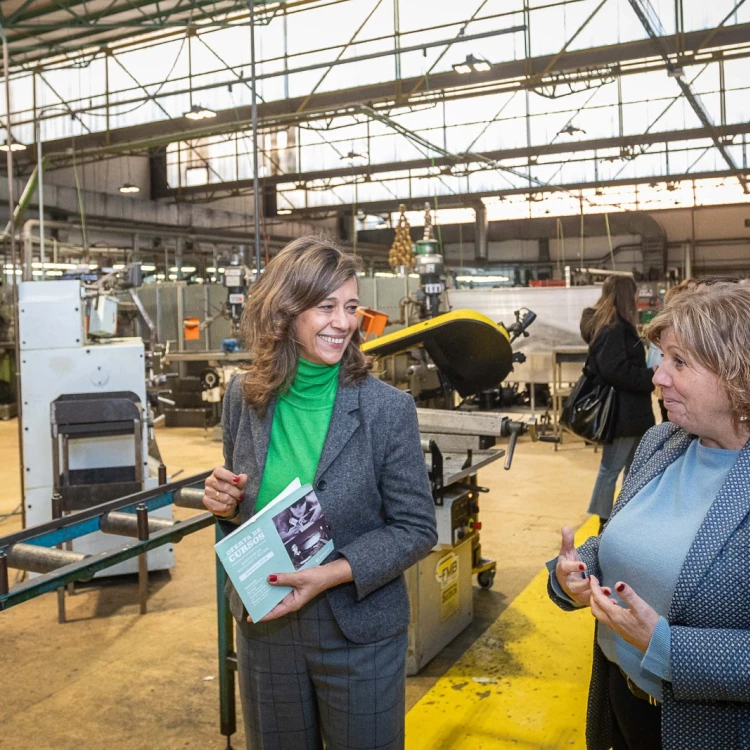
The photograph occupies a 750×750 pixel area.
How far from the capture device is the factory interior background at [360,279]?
8.00 feet

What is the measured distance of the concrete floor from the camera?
7.50 feet

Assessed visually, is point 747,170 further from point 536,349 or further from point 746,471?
point 746,471

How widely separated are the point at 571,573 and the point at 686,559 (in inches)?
6.9

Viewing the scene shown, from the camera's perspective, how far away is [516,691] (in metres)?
2.42

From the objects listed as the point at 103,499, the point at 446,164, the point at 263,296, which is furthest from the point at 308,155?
the point at 263,296

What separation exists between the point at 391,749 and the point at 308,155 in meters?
12.9

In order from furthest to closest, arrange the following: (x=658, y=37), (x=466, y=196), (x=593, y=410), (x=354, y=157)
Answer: (x=466, y=196) → (x=354, y=157) → (x=658, y=37) → (x=593, y=410)

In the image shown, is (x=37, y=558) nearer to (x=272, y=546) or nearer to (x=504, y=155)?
(x=272, y=546)

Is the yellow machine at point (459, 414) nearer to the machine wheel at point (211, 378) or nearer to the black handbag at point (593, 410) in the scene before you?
the black handbag at point (593, 410)

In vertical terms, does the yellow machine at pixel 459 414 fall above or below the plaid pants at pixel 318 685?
above

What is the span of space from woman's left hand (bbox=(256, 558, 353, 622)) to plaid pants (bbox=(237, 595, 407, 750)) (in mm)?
64

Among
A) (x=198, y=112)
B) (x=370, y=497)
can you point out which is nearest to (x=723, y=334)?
(x=370, y=497)

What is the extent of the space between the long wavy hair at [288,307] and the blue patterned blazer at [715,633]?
58 centimetres

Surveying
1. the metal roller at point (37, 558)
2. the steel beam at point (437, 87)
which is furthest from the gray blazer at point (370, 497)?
the steel beam at point (437, 87)
